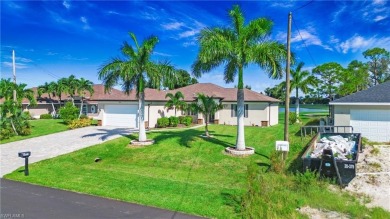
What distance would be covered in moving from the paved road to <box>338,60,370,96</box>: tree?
168 feet

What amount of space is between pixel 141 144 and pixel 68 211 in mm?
11049

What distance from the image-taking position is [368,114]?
766 inches

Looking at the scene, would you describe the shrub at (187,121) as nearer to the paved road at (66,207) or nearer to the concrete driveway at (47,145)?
the concrete driveway at (47,145)

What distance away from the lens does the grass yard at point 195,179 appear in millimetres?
9094

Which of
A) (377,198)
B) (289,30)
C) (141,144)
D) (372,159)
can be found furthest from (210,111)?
(377,198)

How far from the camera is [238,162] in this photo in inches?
612

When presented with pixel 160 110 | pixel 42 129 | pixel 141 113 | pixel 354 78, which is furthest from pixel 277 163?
pixel 354 78

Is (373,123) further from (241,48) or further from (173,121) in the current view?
(173,121)

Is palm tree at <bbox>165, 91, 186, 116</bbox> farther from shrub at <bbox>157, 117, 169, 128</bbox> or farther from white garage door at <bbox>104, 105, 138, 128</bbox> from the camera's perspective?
white garage door at <bbox>104, 105, 138, 128</bbox>

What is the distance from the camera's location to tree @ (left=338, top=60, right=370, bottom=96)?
51125 mm

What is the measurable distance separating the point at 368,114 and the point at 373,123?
0.67 m

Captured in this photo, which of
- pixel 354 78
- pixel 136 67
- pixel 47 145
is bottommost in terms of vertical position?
pixel 47 145

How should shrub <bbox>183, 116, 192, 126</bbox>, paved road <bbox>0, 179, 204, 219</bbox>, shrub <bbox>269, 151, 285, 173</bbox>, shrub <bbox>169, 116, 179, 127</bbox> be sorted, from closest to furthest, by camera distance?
paved road <bbox>0, 179, 204, 219</bbox> < shrub <bbox>269, 151, 285, 173</bbox> < shrub <bbox>169, 116, 179, 127</bbox> < shrub <bbox>183, 116, 192, 126</bbox>

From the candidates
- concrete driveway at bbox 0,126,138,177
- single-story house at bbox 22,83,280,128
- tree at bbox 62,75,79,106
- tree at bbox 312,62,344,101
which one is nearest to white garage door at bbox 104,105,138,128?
single-story house at bbox 22,83,280,128
